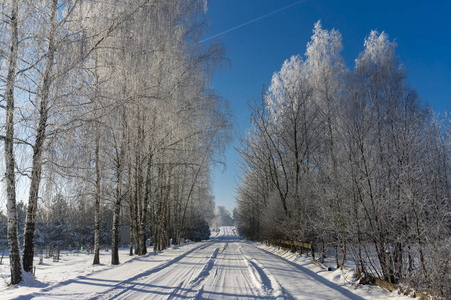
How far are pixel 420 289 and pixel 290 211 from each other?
10994mm

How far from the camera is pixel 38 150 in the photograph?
654 cm

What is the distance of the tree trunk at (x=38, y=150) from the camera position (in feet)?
19.3

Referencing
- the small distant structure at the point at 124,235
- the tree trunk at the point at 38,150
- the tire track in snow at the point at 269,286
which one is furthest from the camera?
the small distant structure at the point at 124,235

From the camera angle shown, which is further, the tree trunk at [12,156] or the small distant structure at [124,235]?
the small distant structure at [124,235]

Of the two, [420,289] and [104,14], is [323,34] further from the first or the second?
[420,289]

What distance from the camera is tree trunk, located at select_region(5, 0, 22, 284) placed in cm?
562

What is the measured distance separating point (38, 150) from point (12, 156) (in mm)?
521

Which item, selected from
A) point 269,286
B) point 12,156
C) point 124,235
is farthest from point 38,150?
point 124,235

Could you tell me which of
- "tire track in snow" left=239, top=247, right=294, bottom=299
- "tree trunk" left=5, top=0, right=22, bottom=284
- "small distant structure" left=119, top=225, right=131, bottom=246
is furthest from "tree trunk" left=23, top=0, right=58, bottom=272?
"small distant structure" left=119, top=225, right=131, bottom=246

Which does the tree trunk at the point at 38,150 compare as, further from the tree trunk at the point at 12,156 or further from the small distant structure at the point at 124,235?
the small distant structure at the point at 124,235

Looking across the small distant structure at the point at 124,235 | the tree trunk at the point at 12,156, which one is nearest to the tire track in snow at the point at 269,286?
the tree trunk at the point at 12,156

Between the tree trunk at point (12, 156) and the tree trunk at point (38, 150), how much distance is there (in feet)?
1.18

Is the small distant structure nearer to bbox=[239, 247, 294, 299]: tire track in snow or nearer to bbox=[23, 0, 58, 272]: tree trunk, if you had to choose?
bbox=[23, 0, 58, 272]: tree trunk

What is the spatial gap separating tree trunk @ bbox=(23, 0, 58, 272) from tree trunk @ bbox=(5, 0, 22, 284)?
0.36m
